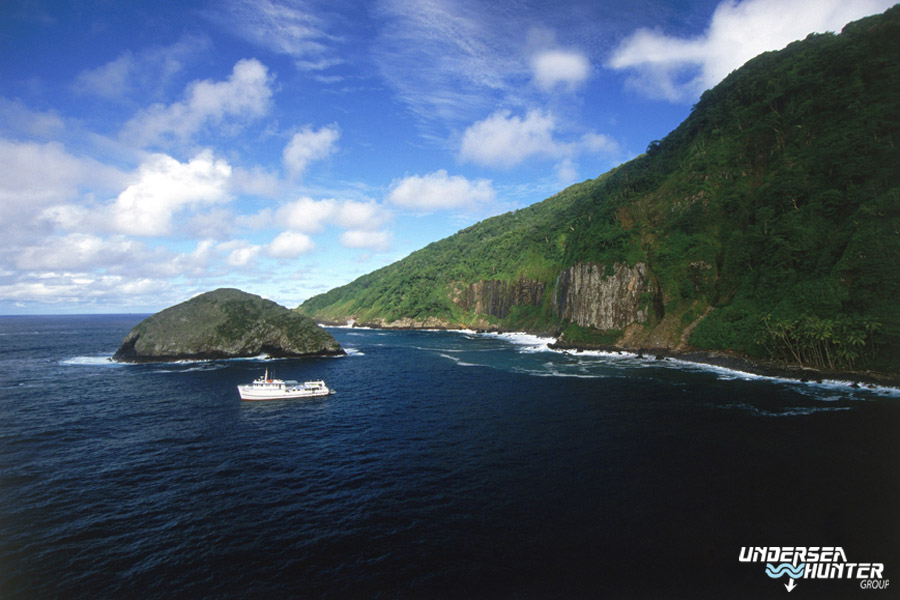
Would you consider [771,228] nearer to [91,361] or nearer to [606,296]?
[606,296]

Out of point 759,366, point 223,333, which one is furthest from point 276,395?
point 759,366

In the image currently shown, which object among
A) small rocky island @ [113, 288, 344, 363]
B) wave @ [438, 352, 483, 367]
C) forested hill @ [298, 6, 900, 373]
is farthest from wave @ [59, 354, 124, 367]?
forested hill @ [298, 6, 900, 373]

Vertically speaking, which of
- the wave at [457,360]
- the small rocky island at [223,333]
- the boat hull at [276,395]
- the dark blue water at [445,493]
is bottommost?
the dark blue water at [445,493]

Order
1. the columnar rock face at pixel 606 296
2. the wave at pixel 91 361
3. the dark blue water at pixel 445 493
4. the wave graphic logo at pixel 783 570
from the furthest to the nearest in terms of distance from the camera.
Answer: the columnar rock face at pixel 606 296
the wave at pixel 91 361
the dark blue water at pixel 445 493
the wave graphic logo at pixel 783 570

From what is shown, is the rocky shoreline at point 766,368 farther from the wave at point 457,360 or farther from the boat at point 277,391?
the boat at point 277,391

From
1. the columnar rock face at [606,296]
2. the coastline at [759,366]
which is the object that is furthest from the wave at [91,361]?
the columnar rock face at [606,296]
